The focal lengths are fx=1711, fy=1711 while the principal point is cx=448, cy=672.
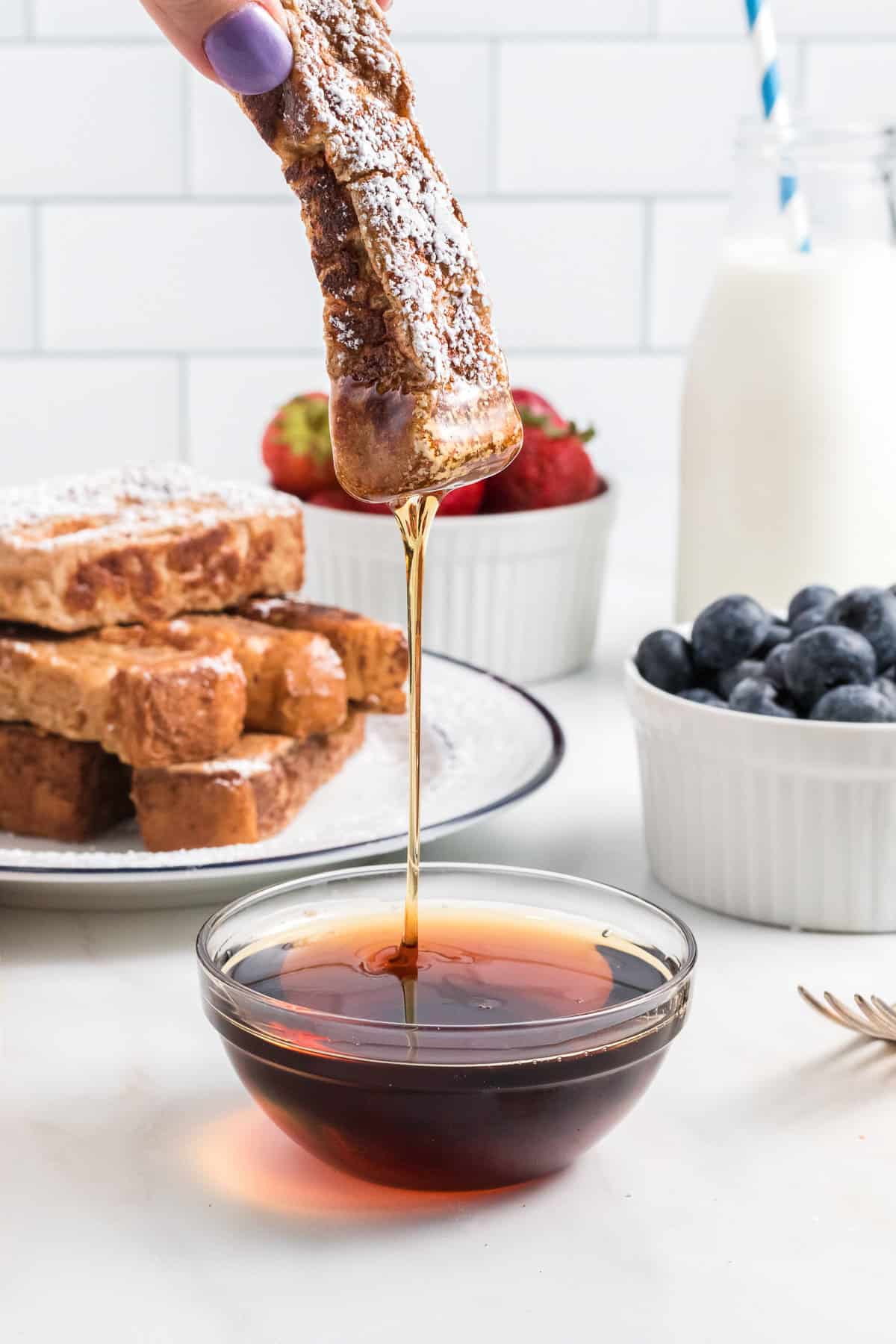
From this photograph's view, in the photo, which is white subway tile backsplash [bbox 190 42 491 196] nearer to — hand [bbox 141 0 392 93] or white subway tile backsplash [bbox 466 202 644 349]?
white subway tile backsplash [bbox 466 202 644 349]

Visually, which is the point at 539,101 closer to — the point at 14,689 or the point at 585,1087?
the point at 14,689

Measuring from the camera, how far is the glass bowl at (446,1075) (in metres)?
0.71

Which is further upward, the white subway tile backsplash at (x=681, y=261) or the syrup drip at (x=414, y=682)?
the white subway tile backsplash at (x=681, y=261)

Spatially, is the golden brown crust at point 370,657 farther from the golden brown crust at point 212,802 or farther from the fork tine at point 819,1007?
the fork tine at point 819,1007

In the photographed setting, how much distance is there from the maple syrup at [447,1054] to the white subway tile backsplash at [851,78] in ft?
7.30

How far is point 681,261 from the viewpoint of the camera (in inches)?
110

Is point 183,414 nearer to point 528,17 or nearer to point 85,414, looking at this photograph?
point 85,414

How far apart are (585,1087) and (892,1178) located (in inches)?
6.8

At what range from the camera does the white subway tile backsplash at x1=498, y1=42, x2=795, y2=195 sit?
2.67 metres

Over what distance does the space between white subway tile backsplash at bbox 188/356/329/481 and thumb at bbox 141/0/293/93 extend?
2.02 m

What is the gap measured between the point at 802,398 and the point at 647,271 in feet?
4.15

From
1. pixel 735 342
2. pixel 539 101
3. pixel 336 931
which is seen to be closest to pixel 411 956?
pixel 336 931

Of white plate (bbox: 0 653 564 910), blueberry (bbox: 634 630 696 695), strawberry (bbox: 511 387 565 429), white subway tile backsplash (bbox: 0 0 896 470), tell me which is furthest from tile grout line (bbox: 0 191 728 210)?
blueberry (bbox: 634 630 696 695)

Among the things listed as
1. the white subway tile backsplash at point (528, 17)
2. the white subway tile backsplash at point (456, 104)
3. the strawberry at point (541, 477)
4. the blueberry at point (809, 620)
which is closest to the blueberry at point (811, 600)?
the blueberry at point (809, 620)
